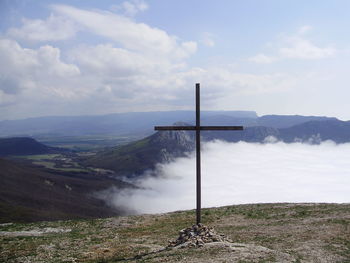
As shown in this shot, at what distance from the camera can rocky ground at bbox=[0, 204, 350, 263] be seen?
20625mm

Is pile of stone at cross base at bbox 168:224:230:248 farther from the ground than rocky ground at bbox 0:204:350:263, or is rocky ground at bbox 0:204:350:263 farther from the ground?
pile of stone at cross base at bbox 168:224:230:248

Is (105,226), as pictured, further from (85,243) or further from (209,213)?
(209,213)

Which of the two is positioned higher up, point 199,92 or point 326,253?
point 199,92

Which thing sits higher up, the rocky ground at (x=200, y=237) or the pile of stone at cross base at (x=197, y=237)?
the pile of stone at cross base at (x=197, y=237)

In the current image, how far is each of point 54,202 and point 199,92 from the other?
179741 mm

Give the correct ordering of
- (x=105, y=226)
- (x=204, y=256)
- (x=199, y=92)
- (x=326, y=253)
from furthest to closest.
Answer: (x=105, y=226), (x=199, y=92), (x=326, y=253), (x=204, y=256)

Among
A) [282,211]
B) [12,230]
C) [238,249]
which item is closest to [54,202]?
[12,230]

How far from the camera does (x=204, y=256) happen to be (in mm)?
19266

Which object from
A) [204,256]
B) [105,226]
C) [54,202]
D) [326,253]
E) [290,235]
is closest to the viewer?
[204,256]

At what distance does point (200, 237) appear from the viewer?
23.3 m

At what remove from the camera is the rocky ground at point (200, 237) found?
67.7 ft

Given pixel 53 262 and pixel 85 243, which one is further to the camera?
pixel 85 243

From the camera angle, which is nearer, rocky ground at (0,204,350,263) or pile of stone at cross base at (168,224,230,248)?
rocky ground at (0,204,350,263)

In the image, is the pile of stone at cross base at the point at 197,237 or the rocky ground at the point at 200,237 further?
the pile of stone at cross base at the point at 197,237
